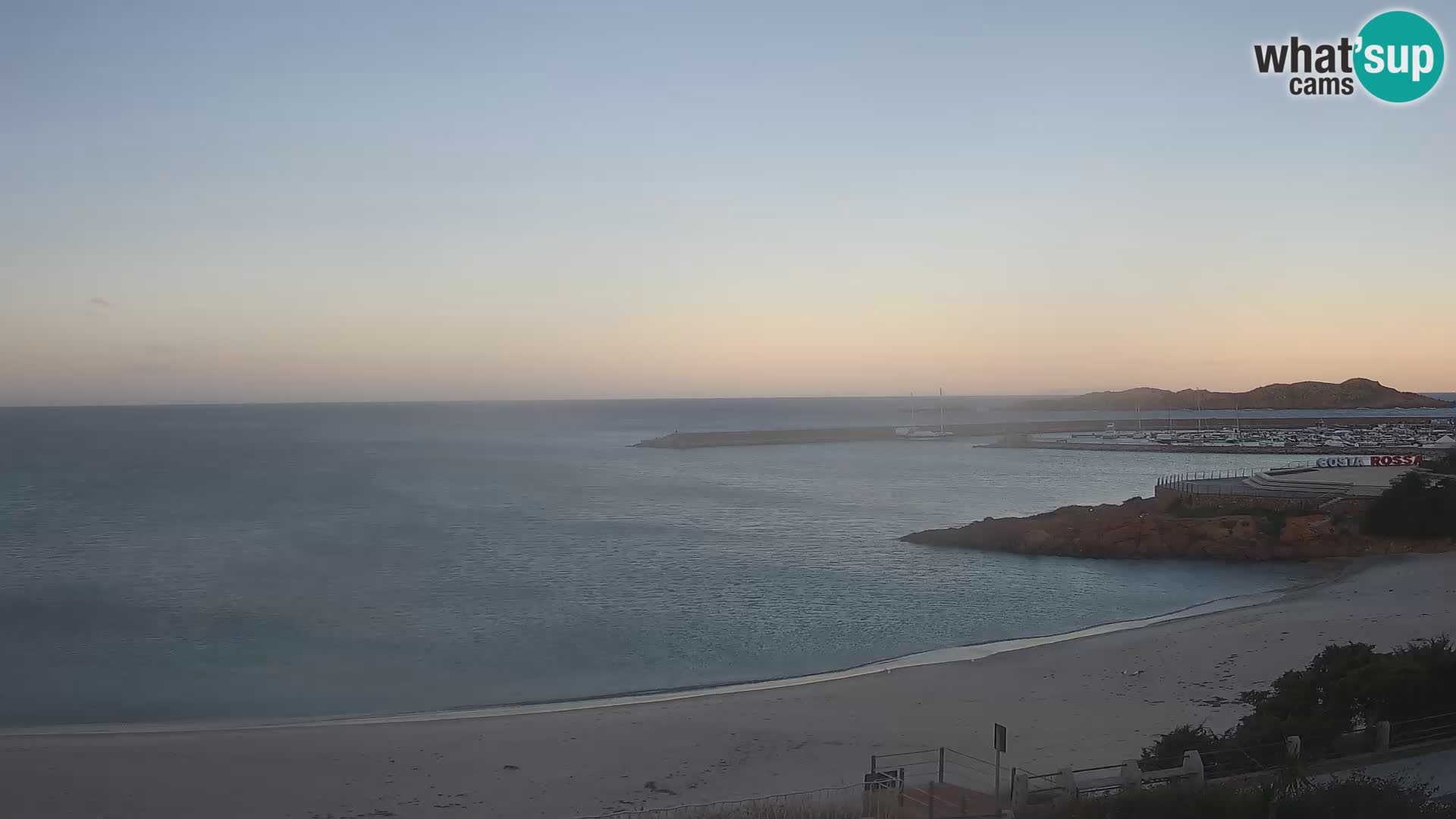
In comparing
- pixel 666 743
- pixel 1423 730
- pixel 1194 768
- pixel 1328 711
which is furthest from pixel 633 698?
pixel 1423 730

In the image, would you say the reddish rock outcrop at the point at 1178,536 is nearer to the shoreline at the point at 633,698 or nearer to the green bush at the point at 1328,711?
the shoreline at the point at 633,698

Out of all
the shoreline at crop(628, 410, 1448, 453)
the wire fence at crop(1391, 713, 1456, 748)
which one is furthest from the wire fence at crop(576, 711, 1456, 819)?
the shoreline at crop(628, 410, 1448, 453)

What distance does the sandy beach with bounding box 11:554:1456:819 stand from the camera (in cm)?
1228

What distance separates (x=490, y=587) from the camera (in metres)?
28.5

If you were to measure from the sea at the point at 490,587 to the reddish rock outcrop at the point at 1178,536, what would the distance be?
98 cm

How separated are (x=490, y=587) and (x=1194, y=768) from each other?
22671 millimetres

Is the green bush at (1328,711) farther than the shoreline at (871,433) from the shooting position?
No

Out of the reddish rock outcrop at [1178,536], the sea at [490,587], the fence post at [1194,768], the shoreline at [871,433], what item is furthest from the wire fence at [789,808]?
the shoreline at [871,433]

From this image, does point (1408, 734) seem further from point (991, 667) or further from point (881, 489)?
point (881, 489)

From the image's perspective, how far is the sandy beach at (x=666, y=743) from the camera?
40.3ft

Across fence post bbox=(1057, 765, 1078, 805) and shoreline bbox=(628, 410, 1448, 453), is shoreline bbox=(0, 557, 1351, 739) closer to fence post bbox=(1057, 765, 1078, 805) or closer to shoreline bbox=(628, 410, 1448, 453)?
fence post bbox=(1057, 765, 1078, 805)

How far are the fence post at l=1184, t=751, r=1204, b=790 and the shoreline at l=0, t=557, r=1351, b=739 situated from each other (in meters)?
9.59

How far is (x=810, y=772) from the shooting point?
12.7 meters

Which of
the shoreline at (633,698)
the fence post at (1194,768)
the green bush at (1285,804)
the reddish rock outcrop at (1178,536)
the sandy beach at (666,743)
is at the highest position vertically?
the green bush at (1285,804)
